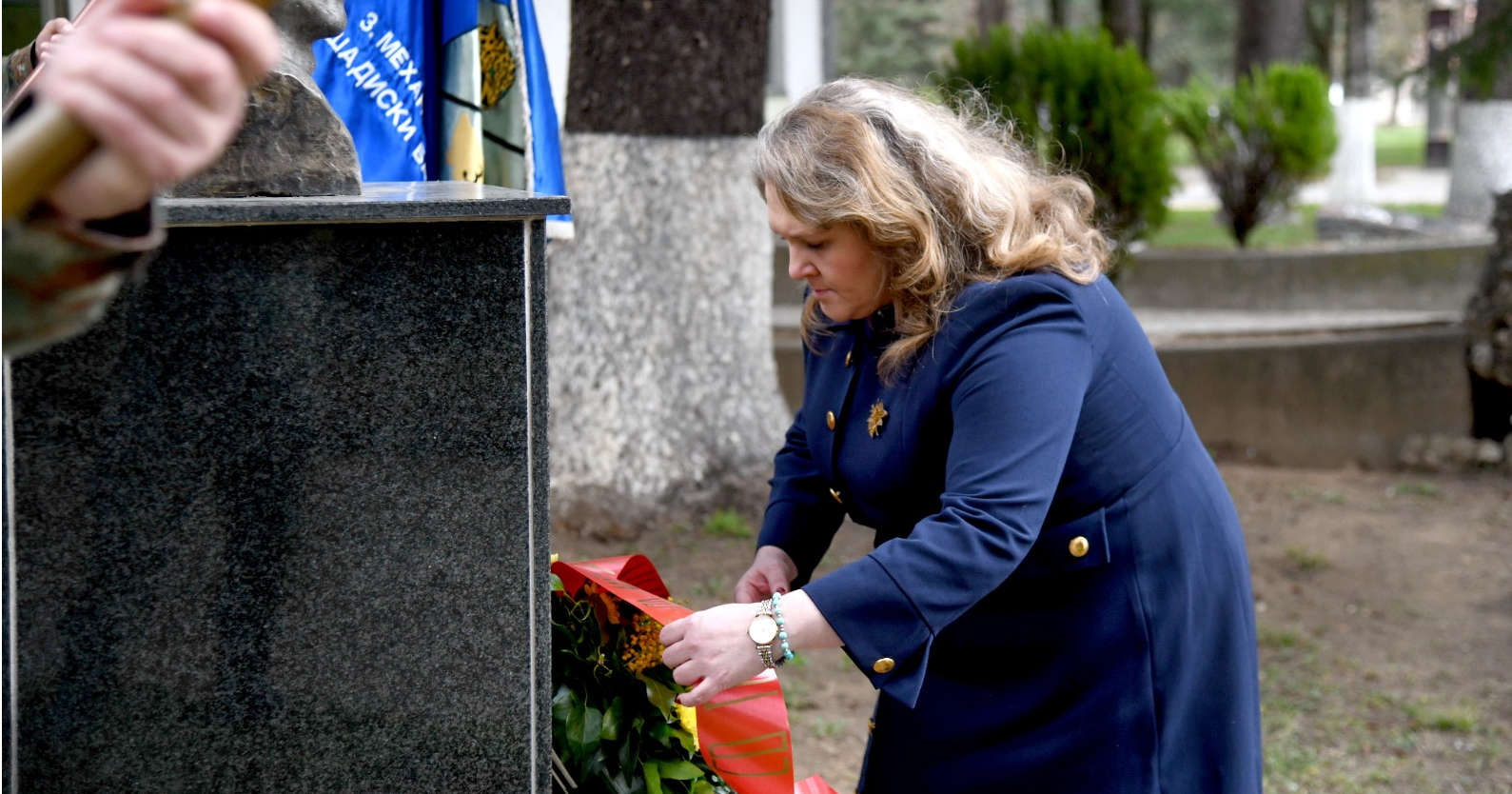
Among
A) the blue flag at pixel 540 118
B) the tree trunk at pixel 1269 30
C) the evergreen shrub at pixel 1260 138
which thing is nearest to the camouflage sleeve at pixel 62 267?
the blue flag at pixel 540 118

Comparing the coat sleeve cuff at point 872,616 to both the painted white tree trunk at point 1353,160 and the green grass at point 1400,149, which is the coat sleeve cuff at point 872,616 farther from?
the green grass at point 1400,149

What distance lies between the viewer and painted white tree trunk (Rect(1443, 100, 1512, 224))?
1417 centimetres

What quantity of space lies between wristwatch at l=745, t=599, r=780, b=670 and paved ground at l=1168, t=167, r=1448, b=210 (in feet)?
49.9

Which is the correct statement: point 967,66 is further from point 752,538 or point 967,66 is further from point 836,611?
point 836,611

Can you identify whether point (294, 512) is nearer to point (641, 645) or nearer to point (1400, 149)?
point (641, 645)

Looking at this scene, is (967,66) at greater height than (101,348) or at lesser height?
greater

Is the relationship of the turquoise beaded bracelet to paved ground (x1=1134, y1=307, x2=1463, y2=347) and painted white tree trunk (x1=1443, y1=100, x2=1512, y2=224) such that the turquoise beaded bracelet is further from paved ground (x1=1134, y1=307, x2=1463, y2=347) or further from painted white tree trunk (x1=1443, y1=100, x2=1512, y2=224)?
painted white tree trunk (x1=1443, y1=100, x2=1512, y2=224)

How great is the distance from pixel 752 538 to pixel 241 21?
5.21 m

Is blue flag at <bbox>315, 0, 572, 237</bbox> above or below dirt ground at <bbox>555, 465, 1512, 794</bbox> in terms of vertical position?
above

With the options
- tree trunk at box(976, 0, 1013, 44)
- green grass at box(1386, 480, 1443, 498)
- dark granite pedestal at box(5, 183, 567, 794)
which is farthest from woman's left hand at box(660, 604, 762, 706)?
tree trunk at box(976, 0, 1013, 44)

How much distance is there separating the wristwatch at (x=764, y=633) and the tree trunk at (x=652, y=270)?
396 centimetres

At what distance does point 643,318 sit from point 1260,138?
831cm

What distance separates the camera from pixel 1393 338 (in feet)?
25.8

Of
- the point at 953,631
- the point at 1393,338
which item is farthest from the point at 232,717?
the point at 1393,338
